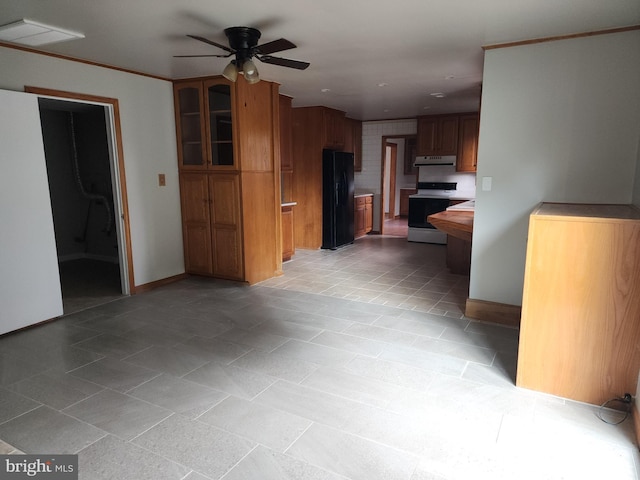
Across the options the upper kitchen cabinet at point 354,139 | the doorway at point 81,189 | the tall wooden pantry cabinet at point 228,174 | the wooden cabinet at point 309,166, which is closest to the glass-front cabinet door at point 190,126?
the tall wooden pantry cabinet at point 228,174

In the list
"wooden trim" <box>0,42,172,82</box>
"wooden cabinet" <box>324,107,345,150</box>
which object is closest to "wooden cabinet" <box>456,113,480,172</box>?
"wooden cabinet" <box>324,107,345,150</box>

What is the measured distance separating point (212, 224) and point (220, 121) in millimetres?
1166

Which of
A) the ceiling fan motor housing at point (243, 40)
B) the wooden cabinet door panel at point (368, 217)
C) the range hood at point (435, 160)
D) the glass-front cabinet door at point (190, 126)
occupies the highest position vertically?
the ceiling fan motor housing at point (243, 40)

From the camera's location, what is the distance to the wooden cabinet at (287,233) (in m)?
5.88

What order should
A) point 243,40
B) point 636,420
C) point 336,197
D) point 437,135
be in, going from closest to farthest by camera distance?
1. point 636,420
2. point 243,40
3. point 336,197
4. point 437,135

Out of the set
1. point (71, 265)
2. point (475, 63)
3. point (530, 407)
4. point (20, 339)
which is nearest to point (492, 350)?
point (530, 407)

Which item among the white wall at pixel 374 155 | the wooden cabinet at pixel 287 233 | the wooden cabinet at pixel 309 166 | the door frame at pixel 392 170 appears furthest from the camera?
the door frame at pixel 392 170

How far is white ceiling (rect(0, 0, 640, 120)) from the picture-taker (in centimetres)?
243

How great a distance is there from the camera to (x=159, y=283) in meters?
4.66

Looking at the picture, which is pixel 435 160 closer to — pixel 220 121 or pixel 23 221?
pixel 220 121

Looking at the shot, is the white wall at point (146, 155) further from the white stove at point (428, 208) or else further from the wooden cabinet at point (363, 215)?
the white stove at point (428, 208)

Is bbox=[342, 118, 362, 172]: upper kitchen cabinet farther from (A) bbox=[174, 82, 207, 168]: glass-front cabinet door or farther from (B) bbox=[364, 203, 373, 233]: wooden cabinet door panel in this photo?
(A) bbox=[174, 82, 207, 168]: glass-front cabinet door

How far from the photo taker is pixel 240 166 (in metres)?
4.40

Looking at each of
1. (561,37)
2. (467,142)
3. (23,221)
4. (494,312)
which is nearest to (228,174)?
(23,221)
